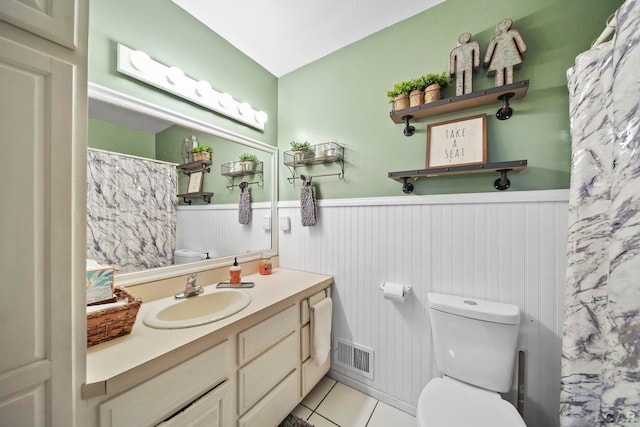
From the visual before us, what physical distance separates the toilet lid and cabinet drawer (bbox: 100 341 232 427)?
2.79 feet

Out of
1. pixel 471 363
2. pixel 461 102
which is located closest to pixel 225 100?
pixel 461 102

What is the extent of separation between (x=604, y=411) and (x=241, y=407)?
4.15 ft

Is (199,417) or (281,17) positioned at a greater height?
(281,17)

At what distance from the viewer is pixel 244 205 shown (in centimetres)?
179

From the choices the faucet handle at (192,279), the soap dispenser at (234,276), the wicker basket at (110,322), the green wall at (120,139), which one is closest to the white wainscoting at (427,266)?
the soap dispenser at (234,276)

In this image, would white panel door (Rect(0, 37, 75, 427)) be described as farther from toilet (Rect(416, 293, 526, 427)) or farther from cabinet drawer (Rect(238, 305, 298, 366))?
toilet (Rect(416, 293, 526, 427))

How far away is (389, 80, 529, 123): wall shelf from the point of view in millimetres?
1112

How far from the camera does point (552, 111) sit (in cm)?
112

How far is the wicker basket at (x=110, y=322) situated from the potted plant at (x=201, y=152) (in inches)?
35.7

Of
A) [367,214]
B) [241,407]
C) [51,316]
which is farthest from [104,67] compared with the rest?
[241,407]

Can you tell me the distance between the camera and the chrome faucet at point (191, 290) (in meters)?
1.28

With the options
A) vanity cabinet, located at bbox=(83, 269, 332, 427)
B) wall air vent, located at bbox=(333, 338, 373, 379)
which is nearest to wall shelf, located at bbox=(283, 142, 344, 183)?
vanity cabinet, located at bbox=(83, 269, 332, 427)

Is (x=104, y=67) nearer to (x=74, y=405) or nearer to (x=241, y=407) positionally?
(x=74, y=405)

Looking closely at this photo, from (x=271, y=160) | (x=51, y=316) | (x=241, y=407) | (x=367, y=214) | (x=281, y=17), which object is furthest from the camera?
(x=271, y=160)
